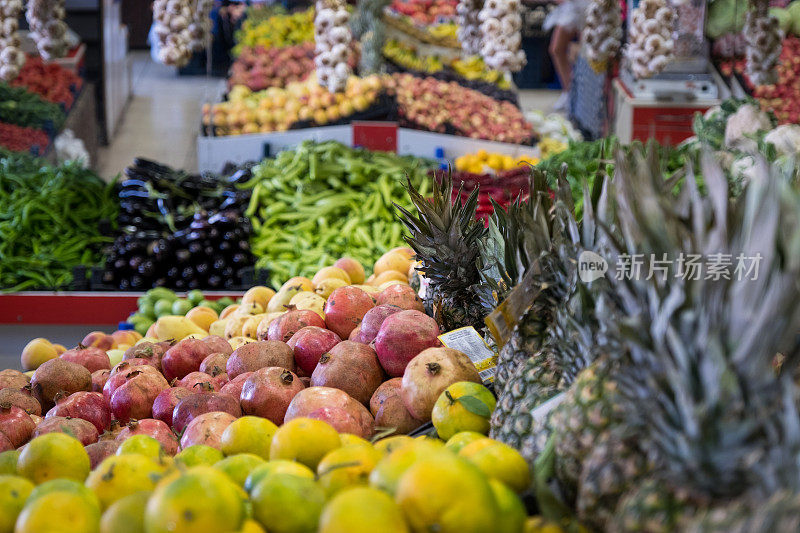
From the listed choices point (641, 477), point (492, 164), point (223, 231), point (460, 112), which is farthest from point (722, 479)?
point (460, 112)

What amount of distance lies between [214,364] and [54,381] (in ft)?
1.69

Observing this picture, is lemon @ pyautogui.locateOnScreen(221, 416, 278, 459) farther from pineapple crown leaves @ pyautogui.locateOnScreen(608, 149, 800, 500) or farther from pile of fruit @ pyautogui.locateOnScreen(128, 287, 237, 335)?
pile of fruit @ pyautogui.locateOnScreen(128, 287, 237, 335)

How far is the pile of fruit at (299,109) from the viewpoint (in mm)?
7426

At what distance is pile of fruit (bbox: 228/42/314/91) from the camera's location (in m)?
8.78

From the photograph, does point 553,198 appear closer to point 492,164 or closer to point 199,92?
point 492,164

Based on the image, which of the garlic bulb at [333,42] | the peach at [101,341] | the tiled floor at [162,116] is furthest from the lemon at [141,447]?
the tiled floor at [162,116]

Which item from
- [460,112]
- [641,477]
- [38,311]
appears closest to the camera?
[641,477]

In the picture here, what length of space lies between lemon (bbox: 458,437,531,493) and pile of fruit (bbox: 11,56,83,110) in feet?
27.3

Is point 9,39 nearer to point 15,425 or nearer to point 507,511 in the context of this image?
point 15,425

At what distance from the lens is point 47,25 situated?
6.23m

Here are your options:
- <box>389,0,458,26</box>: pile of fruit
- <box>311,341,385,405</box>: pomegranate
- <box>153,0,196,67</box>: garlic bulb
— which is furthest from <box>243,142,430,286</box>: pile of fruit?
<box>389,0,458,26</box>: pile of fruit

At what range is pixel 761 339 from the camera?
1.09 metres

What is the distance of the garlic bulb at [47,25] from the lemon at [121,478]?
5.68 metres

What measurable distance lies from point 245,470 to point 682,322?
2.94ft
